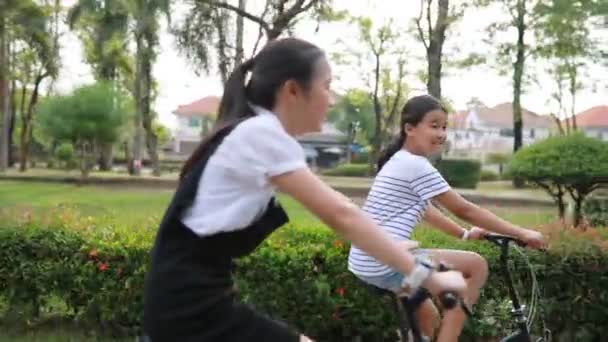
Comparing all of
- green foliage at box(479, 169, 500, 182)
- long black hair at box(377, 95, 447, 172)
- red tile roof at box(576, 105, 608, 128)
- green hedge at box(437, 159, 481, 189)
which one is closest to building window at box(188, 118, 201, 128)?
red tile roof at box(576, 105, 608, 128)

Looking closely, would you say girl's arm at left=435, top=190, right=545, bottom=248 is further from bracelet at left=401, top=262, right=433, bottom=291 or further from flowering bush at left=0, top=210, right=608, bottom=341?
flowering bush at left=0, top=210, right=608, bottom=341

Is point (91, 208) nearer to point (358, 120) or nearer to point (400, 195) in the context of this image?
point (400, 195)

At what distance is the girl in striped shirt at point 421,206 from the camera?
2832 millimetres

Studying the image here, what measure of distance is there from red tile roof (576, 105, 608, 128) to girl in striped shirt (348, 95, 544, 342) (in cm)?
7849

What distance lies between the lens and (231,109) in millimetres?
1879

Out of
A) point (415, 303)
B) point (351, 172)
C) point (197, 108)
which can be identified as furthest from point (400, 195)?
point (197, 108)

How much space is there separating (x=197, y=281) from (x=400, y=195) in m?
1.34

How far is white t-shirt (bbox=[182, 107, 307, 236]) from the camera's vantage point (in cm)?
173

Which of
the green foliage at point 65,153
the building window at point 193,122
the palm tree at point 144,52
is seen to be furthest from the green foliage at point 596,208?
the building window at point 193,122

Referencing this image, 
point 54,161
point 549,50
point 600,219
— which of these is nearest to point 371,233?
point 600,219

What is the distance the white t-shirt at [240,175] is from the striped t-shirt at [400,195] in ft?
3.74

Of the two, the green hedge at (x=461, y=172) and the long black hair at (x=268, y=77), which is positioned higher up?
the long black hair at (x=268, y=77)

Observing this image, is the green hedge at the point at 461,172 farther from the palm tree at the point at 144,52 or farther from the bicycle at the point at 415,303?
the bicycle at the point at 415,303

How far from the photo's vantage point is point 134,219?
5.55 meters
